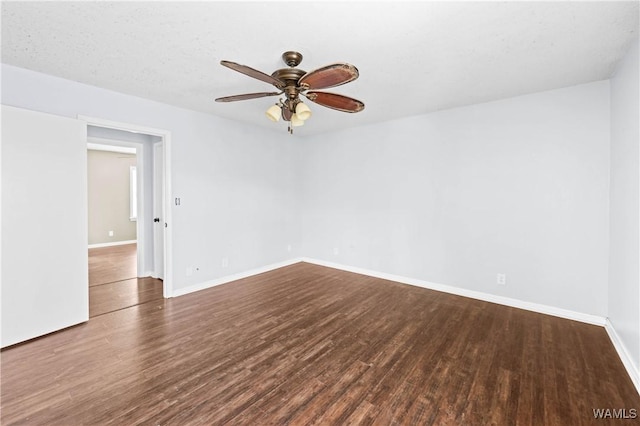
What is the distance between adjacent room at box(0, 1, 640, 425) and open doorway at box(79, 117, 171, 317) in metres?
0.04

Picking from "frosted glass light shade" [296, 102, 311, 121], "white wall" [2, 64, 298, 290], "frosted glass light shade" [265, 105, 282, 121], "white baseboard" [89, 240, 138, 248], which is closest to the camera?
"frosted glass light shade" [296, 102, 311, 121]

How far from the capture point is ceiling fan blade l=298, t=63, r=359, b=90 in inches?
67.0

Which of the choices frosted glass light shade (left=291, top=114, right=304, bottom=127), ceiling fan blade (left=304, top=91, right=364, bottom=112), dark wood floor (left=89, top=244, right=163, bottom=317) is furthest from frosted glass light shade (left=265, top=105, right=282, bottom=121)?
dark wood floor (left=89, top=244, right=163, bottom=317)

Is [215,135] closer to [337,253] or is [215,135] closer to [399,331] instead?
[337,253]

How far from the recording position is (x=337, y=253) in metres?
5.14

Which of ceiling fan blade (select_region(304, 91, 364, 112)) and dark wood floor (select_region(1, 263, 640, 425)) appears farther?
ceiling fan blade (select_region(304, 91, 364, 112))

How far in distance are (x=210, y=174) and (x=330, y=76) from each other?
9.33 feet

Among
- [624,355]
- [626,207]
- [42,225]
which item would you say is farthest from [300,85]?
[624,355]

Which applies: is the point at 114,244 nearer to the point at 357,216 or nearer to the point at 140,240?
the point at 140,240

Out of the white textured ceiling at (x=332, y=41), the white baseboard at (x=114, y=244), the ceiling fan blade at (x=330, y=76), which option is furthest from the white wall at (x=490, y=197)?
the white baseboard at (x=114, y=244)

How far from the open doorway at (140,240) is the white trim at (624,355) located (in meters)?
4.63

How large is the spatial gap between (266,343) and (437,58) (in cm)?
295

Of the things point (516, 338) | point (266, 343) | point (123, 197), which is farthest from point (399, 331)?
point (123, 197)

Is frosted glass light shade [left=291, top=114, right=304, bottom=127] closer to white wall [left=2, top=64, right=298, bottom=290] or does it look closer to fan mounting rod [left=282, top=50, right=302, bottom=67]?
fan mounting rod [left=282, top=50, right=302, bottom=67]
